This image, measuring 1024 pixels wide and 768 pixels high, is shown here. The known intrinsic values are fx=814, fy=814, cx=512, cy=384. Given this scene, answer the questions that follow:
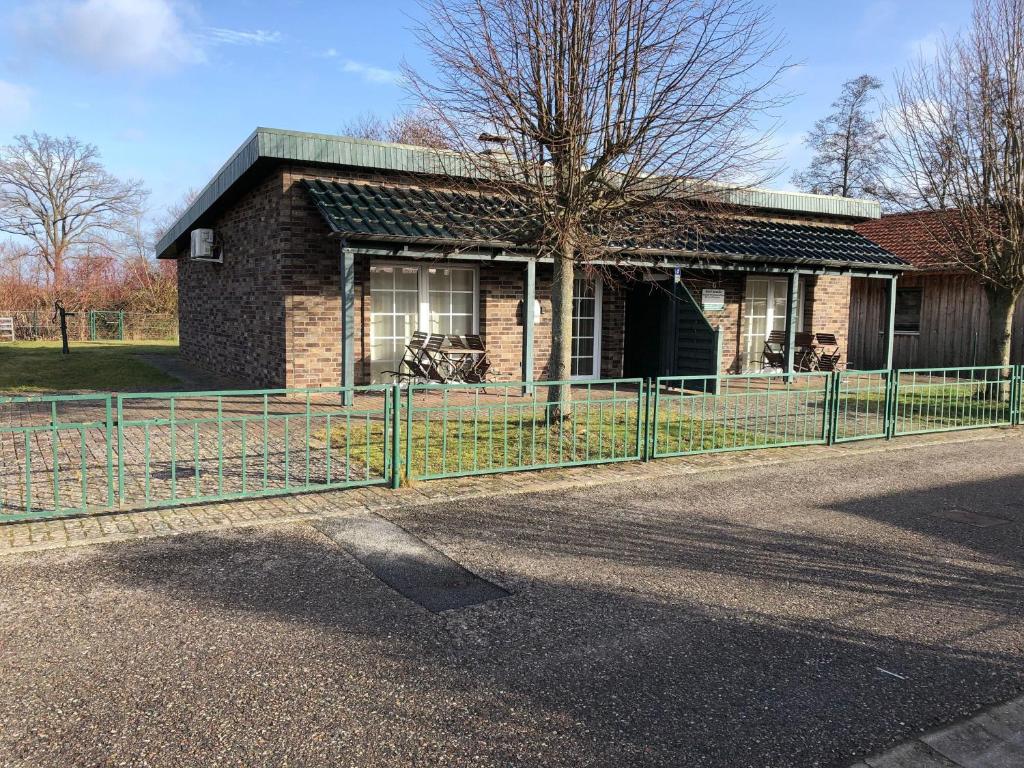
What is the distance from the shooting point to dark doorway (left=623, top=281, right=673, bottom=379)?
15.2m

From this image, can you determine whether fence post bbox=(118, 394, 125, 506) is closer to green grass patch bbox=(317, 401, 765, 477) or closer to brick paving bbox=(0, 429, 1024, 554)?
brick paving bbox=(0, 429, 1024, 554)

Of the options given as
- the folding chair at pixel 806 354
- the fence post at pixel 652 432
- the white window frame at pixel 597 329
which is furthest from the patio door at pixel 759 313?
the fence post at pixel 652 432

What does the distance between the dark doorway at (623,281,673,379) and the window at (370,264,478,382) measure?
357cm

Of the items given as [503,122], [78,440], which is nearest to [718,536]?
[503,122]

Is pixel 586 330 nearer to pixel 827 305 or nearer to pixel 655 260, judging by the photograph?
pixel 655 260

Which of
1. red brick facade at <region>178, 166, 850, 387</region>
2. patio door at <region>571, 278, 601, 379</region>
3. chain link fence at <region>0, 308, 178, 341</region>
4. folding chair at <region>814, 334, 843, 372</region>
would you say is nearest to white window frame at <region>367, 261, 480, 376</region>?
red brick facade at <region>178, 166, 850, 387</region>

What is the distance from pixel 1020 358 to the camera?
1970 cm

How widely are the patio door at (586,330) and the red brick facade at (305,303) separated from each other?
0.17m

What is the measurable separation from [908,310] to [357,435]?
61.7ft

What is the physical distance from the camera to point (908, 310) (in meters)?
22.8

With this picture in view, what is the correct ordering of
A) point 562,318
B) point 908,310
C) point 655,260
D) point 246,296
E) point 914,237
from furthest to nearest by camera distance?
point 908,310, point 914,237, point 246,296, point 655,260, point 562,318

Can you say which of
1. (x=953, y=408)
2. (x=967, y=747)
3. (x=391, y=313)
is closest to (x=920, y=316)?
(x=953, y=408)

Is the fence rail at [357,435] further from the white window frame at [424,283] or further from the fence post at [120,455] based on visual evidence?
the white window frame at [424,283]

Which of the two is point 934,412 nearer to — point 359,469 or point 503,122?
point 503,122
